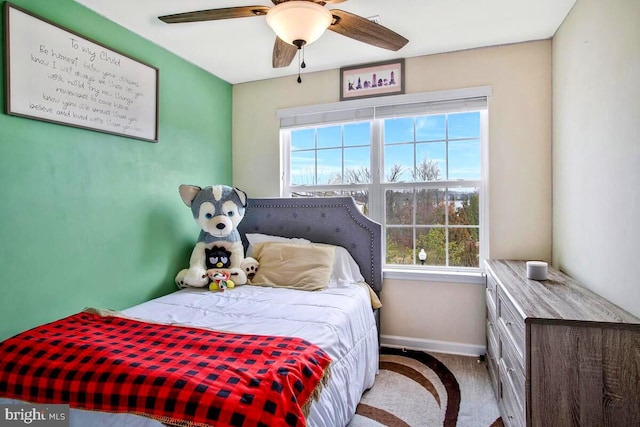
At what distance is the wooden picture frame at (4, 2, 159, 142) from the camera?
1.82 meters

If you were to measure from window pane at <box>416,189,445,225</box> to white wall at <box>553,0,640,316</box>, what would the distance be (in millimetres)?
811

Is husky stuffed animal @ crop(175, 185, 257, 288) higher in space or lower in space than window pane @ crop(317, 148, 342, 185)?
lower

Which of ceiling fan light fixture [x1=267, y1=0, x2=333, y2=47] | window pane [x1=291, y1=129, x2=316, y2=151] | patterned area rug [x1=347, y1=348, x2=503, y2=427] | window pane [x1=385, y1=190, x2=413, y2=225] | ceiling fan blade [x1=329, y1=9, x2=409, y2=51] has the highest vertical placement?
ceiling fan blade [x1=329, y1=9, x2=409, y2=51]

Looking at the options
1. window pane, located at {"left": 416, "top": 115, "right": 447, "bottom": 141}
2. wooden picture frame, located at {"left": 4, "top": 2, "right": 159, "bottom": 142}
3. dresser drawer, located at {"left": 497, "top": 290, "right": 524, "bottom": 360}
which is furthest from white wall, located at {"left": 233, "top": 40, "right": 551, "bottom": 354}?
wooden picture frame, located at {"left": 4, "top": 2, "right": 159, "bottom": 142}

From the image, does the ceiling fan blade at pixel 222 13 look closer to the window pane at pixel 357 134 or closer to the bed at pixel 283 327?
the bed at pixel 283 327

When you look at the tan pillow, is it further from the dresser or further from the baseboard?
the dresser

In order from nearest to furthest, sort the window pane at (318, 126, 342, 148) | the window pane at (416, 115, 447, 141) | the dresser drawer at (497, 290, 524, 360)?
the dresser drawer at (497, 290, 524, 360) → the window pane at (416, 115, 447, 141) → the window pane at (318, 126, 342, 148)

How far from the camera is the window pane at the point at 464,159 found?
2930 mm

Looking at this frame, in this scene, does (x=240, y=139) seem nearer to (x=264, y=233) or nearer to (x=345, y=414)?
(x=264, y=233)

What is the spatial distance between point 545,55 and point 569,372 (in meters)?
2.28

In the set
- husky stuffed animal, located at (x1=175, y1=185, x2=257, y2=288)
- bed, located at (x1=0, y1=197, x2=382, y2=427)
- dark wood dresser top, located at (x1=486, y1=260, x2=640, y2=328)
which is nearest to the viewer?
bed, located at (x1=0, y1=197, x2=382, y2=427)

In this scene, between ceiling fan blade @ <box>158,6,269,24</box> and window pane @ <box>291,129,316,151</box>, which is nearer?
ceiling fan blade @ <box>158,6,269,24</box>

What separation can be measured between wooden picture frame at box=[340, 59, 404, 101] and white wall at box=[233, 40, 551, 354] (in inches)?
3.6

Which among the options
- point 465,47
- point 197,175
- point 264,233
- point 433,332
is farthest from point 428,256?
point 197,175
